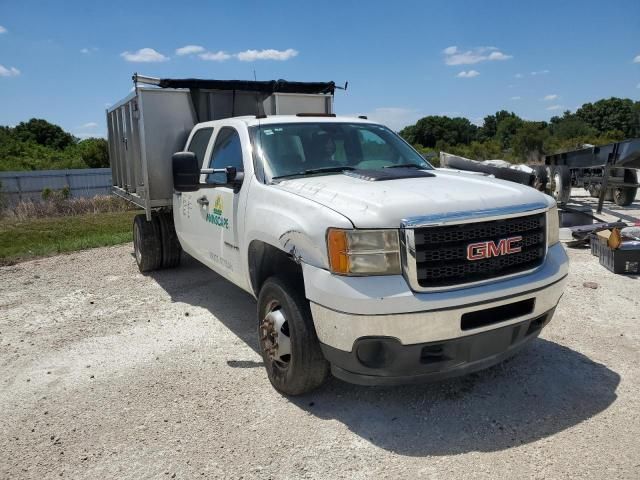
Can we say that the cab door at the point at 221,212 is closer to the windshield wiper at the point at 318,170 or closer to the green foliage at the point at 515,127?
the windshield wiper at the point at 318,170

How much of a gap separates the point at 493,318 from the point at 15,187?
107ft

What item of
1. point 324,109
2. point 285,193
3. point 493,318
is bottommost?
point 493,318

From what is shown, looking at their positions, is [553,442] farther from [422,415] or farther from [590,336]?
[590,336]

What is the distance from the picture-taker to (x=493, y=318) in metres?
3.19

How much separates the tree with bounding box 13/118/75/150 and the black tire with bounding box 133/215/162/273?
63264mm

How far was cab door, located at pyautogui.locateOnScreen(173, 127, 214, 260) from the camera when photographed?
550 cm

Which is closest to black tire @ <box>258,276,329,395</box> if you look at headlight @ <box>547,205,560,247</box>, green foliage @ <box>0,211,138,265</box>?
headlight @ <box>547,205,560,247</box>

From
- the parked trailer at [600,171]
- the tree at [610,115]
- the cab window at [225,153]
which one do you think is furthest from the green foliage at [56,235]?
the tree at [610,115]

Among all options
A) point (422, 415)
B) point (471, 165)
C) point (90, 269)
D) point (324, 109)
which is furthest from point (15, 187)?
point (422, 415)

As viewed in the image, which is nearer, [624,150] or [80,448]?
[80,448]

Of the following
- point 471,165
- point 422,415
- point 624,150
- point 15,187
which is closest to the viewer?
point 422,415

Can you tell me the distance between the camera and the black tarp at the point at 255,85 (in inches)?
266

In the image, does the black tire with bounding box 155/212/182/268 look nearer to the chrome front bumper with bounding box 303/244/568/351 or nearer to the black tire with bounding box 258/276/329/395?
the black tire with bounding box 258/276/329/395

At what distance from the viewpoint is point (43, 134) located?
64562 mm
